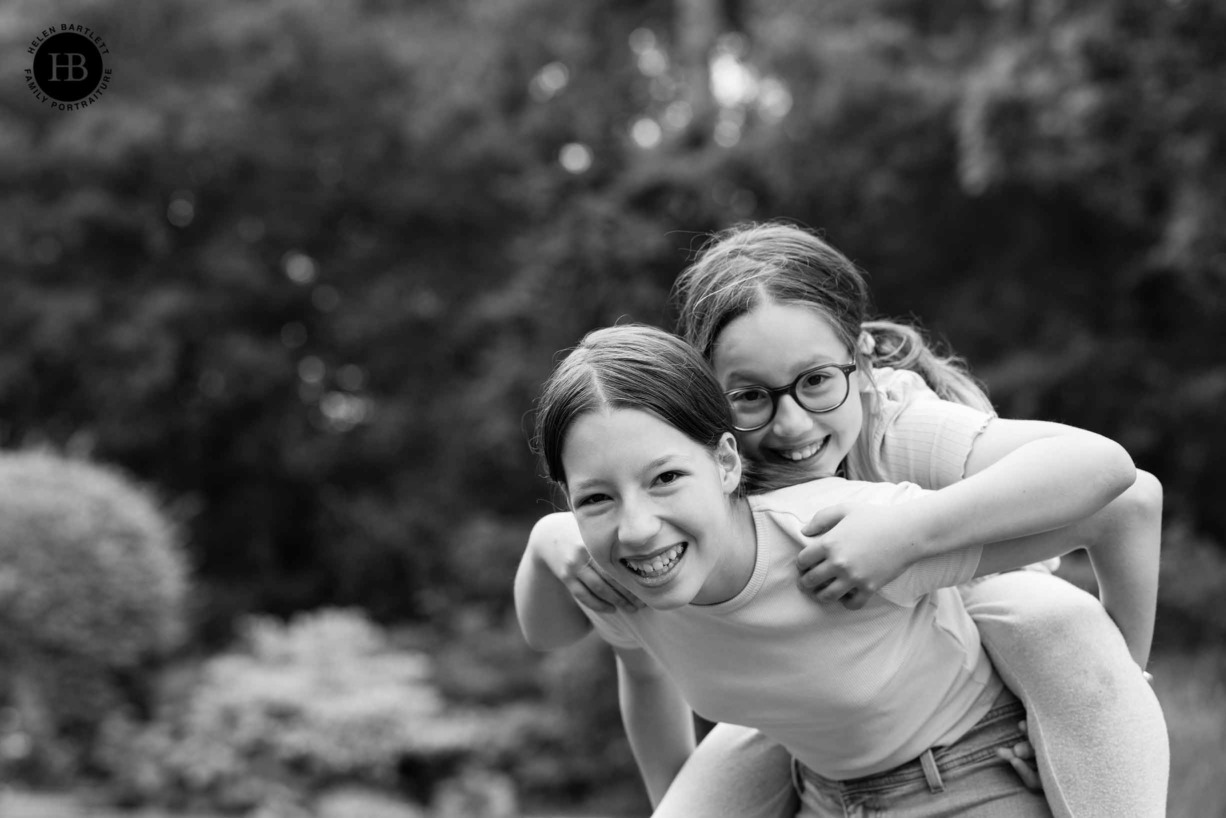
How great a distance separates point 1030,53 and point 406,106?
8.91m

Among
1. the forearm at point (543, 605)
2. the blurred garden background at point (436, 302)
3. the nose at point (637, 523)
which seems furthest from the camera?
the blurred garden background at point (436, 302)

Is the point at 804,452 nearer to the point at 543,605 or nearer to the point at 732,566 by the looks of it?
the point at 732,566

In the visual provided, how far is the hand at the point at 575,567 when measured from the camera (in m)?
2.42

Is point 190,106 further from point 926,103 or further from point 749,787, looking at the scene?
point 749,787

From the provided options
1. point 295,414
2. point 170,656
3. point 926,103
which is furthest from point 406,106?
point 170,656

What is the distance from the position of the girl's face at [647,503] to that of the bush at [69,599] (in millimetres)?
8615

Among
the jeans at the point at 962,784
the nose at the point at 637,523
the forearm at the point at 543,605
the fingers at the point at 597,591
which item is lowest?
the jeans at the point at 962,784

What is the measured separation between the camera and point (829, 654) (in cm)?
229

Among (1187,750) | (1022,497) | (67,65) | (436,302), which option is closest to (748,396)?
(1022,497)

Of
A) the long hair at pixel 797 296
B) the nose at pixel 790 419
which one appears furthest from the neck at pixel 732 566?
the long hair at pixel 797 296

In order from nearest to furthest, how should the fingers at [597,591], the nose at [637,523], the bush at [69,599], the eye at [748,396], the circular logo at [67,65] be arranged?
the nose at [637,523] → the fingers at [597,591] → the eye at [748,396] → the circular logo at [67,65] → the bush at [69,599]

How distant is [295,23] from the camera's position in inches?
648

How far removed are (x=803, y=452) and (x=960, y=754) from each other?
2.10 feet

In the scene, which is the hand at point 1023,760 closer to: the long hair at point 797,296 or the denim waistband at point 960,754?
the denim waistband at point 960,754
